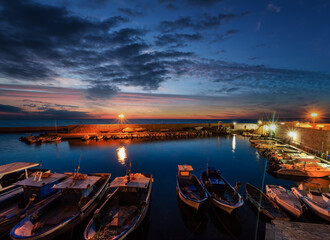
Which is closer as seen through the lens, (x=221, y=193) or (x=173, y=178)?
(x=221, y=193)

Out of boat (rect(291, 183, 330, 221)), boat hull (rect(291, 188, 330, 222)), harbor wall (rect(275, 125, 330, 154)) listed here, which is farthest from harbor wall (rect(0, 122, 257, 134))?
boat hull (rect(291, 188, 330, 222))

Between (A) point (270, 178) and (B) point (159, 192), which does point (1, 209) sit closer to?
(B) point (159, 192)

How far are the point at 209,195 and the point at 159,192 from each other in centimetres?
651

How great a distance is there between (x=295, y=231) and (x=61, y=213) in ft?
54.2

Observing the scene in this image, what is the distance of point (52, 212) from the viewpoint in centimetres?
1149

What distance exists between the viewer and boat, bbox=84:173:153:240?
30.9ft

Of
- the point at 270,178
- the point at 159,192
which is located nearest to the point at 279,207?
the point at 270,178

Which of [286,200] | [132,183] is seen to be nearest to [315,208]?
[286,200]

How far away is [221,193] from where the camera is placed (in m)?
15.8

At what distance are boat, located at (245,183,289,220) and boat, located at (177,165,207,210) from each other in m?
4.96

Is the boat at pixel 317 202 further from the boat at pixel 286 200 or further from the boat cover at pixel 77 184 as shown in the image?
the boat cover at pixel 77 184

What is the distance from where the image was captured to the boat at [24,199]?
34.9 feet

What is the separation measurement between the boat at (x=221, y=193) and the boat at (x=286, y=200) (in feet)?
13.4

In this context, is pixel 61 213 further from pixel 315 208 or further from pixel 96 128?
pixel 96 128
